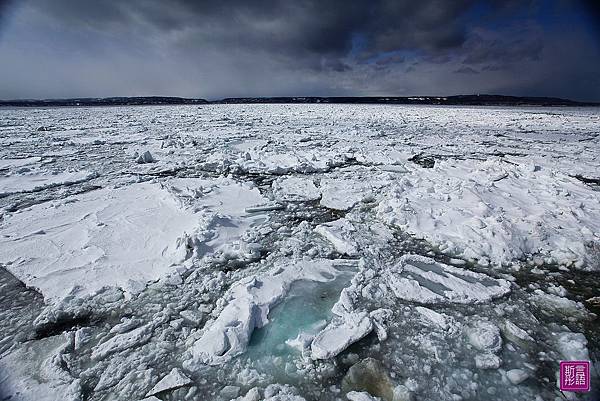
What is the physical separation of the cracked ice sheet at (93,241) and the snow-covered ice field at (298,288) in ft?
0.09

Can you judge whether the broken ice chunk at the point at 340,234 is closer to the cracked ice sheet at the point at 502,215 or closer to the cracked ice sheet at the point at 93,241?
the cracked ice sheet at the point at 502,215

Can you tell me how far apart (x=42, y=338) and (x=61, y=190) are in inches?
169

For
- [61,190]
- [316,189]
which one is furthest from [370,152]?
[61,190]

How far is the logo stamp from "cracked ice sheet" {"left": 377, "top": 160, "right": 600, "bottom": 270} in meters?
1.35

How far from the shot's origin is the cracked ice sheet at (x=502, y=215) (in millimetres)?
3445

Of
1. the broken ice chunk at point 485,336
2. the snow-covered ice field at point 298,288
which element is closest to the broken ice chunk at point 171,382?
the snow-covered ice field at point 298,288

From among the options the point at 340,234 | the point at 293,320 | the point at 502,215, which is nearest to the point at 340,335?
the point at 293,320

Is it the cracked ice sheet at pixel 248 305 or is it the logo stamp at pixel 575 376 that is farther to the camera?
the cracked ice sheet at pixel 248 305

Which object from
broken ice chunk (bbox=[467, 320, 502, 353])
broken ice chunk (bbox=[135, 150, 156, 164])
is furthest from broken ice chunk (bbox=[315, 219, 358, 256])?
broken ice chunk (bbox=[135, 150, 156, 164])

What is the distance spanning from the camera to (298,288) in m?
2.89

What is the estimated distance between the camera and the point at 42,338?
7.44 feet

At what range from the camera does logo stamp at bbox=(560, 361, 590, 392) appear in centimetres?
188

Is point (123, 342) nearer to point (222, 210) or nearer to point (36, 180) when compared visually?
point (222, 210)

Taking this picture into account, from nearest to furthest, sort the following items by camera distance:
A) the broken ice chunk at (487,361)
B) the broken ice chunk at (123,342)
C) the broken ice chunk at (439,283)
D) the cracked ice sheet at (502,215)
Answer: the broken ice chunk at (487,361), the broken ice chunk at (123,342), the broken ice chunk at (439,283), the cracked ice sheet at (502,215)
